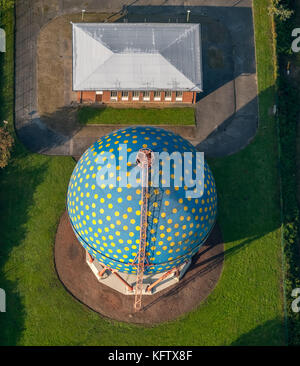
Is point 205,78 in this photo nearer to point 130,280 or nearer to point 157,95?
point 157,95

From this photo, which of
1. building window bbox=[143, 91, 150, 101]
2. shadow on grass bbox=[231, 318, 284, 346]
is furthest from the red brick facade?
shadow on grass bbox=[231, 318, 284, 346]

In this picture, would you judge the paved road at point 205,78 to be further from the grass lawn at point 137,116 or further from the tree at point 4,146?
the tree at point 4,146

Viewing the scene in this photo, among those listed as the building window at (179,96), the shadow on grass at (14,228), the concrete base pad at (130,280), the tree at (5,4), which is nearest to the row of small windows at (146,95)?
the building window at (179,96)

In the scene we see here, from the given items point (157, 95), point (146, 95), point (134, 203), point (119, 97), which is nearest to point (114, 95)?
point (119, 97)

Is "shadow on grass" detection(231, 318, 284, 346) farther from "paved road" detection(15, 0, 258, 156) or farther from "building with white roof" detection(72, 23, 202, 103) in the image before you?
"building with white roof" detection(72, 23, 202, 103)

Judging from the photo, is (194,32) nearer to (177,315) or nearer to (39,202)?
(39,202)

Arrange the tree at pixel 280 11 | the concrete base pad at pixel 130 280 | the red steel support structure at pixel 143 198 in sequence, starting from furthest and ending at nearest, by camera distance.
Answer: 1. the tree at pixel 280 11
2. the concrete base pad at pixel 130 280
3. the red steel support structure at pixel 143 198

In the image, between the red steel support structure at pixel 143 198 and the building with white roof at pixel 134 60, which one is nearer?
the red steel support structure at pixel 143 198
